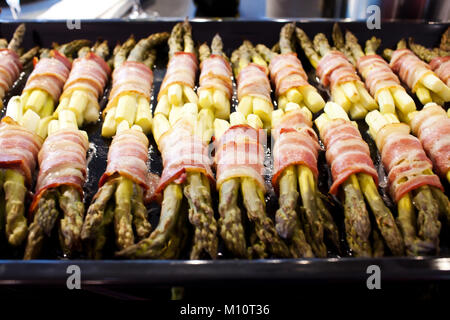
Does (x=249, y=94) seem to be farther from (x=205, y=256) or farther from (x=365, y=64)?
(x=205, y=256)

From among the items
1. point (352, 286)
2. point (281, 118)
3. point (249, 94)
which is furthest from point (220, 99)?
point (352, 286)

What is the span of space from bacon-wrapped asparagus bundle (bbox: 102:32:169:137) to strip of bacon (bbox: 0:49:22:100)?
1006mm

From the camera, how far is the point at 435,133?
307cm

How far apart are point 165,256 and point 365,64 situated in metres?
2.89

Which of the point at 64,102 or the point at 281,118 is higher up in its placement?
the point at 64,102

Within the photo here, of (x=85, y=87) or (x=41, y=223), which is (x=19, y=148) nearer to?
(x=41, y=223)

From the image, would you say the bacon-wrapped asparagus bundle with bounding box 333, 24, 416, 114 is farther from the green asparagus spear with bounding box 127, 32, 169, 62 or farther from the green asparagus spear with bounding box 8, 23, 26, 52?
the green asparagus spear with bounding box 8, 23, 26, 52

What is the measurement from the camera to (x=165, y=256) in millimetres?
2336

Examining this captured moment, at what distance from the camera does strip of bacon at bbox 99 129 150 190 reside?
2714 mm

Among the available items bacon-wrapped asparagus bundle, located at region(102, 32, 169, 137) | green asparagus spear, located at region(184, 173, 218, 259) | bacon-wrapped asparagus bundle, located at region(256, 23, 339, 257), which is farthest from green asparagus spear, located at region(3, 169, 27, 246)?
bacon-wrapped asparagus bundle, located at region(256, 23, 339, 257)

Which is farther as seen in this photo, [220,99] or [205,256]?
[220,99]

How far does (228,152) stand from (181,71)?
129 centimetres

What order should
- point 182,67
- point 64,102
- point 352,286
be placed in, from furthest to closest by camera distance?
1. point 182,67
2. point 64,102
3. point 352,286

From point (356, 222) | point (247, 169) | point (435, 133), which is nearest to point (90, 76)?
point (247, 169)
